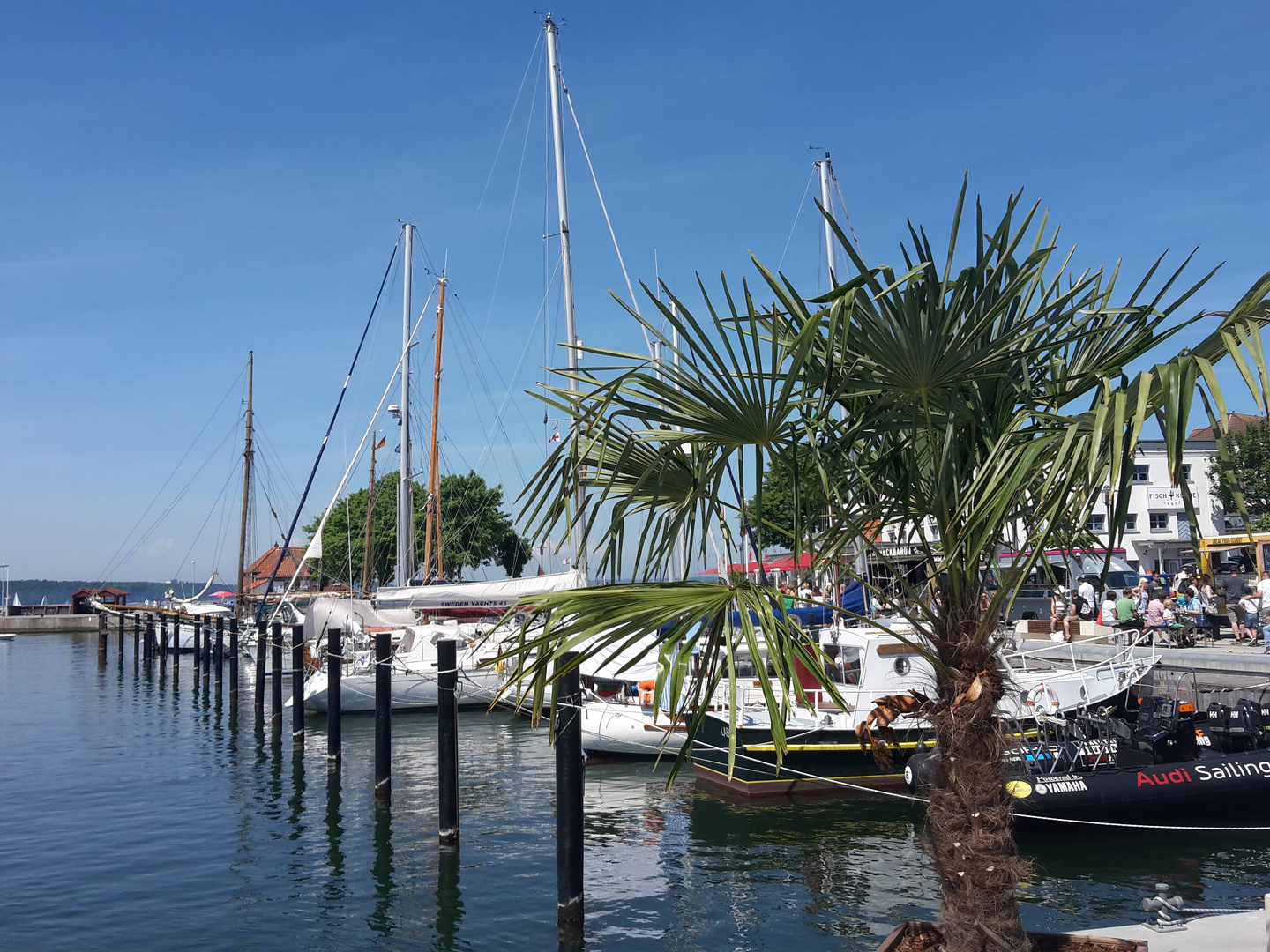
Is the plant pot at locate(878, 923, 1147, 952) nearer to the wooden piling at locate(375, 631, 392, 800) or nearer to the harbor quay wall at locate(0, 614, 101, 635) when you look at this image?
the wooden piling at locate(375, 631, 392, 800)

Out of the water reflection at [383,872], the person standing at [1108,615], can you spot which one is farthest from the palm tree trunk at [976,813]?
the person standing at [1108,615]

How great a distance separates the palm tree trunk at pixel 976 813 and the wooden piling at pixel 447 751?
841 centimetres

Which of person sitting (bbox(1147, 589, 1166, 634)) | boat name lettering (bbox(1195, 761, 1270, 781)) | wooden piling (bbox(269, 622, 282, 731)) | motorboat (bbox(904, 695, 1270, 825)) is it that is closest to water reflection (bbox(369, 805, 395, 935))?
motorboat (bbox(904, 695, 1270, 825))

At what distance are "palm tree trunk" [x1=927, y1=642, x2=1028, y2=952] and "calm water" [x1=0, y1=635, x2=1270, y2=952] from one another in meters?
4.84

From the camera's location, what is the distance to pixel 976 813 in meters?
5.58

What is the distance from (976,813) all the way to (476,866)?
9.16 metres

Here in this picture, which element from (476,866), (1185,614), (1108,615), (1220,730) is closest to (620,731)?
(476,866)

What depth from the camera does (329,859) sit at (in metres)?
13.7

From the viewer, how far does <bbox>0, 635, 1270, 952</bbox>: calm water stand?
1088 cm

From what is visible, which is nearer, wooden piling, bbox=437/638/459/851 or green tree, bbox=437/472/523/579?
wooden piling, bbox=437/638/459/851

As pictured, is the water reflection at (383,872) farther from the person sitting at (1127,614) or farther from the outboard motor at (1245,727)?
the person sitting at (1127,614)

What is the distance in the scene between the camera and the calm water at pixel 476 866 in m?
10.9

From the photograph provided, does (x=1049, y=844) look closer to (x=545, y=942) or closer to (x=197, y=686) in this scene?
(x=545, y=942)

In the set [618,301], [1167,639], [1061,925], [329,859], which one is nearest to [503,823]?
[329,859]
